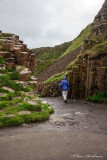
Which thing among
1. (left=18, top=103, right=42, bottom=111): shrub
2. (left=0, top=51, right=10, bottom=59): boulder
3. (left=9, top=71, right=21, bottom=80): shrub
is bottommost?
(left=18, top=103, right=42, bottom=111): shrub

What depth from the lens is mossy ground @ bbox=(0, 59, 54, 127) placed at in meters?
6.16

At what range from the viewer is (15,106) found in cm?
727

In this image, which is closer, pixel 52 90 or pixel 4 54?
pixel 4 54

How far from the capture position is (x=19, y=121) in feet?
20.2

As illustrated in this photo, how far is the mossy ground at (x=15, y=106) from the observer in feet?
20.2

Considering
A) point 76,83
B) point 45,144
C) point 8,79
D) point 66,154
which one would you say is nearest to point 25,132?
point 45,144

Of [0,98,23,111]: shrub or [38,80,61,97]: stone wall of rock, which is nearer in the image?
[0,98,23,111]: shrub

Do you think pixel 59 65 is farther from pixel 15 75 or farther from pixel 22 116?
pixel 22 116

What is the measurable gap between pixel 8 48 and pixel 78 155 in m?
9.97

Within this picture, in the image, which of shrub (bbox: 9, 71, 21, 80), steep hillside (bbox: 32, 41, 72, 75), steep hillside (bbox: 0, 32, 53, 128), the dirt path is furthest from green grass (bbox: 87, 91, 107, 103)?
steep hillside (bbox: 32, 41, 72, 75)

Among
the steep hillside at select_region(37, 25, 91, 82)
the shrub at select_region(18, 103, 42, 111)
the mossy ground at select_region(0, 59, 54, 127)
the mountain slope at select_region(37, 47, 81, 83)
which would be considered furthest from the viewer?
the steep hillside at select_region(37, 25, 91, 82)

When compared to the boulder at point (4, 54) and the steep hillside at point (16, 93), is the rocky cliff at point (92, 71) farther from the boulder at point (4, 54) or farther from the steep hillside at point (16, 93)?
the boulder at point (4, 54)

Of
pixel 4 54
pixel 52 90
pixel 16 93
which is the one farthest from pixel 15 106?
pixel 52 90

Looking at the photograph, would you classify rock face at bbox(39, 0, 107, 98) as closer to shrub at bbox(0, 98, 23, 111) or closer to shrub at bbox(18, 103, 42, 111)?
shrub at bbox(18, 103, 42, 111)
